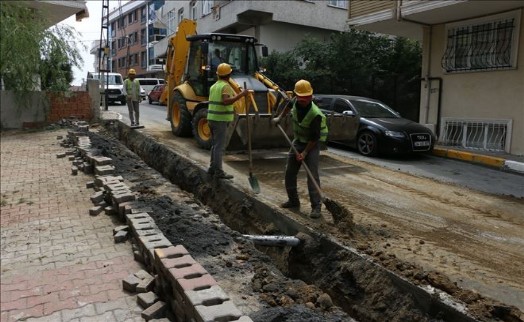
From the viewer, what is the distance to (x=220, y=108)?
285 inches

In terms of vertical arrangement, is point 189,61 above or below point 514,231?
above

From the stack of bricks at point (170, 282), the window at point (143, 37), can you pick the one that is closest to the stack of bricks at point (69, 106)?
the stack of bricks at point (170, 282)

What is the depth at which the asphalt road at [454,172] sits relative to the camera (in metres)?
8.31

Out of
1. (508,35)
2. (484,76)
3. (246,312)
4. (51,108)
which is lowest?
(246,312)

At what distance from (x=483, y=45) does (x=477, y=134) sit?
2383 millimetres

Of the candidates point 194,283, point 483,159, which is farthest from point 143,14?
point 194,283

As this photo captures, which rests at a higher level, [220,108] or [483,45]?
[483,45]

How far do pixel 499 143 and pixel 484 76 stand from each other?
181cm

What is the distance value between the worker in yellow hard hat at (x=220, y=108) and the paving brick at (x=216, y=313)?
4.41 meters

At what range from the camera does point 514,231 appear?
5.60 m

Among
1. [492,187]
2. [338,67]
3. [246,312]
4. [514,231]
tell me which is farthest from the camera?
[338,67]

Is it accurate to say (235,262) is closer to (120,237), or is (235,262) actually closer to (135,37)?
(120,237)

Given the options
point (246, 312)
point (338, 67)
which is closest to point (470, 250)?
point (246, 312)

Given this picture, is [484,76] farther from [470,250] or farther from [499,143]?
[470,250]
